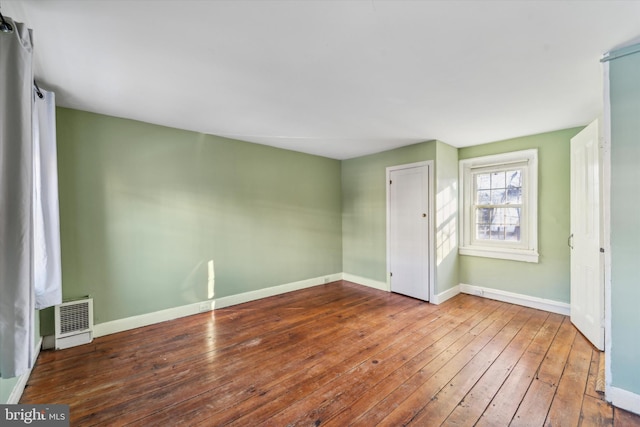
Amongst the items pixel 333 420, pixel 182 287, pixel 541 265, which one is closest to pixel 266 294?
pixel 182 287

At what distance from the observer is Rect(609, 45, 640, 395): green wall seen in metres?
1.76

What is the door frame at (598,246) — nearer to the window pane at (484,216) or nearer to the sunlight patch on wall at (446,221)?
the window pane at (484,216)

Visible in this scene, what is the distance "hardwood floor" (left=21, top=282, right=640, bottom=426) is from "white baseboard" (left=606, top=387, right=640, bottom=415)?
0.08 meters

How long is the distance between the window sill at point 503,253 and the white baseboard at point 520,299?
0.49 m

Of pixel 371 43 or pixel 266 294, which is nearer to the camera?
pixel 371 43

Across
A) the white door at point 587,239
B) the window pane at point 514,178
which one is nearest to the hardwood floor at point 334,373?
the white door at point 587,239

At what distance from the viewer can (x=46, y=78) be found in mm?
2072

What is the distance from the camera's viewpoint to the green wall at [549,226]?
3.33 m

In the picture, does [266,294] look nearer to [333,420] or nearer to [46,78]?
[333,420]

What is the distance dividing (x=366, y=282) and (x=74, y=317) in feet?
12.6

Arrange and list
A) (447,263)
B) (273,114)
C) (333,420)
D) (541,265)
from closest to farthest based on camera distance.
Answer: (333,420), (273,114), (541,265), (447,263)

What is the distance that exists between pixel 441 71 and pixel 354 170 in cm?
299

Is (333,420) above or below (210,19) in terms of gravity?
below

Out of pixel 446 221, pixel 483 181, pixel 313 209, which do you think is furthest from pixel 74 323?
pixel 483 181
